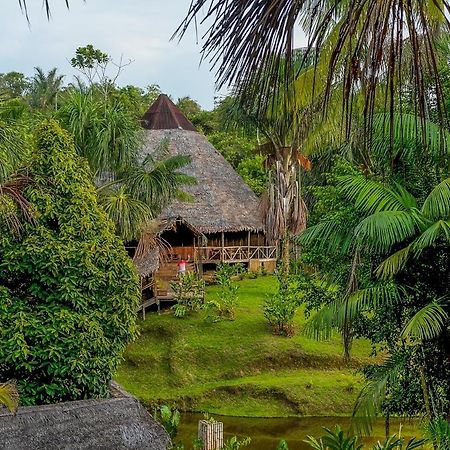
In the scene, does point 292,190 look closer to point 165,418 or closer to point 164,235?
point 164,235

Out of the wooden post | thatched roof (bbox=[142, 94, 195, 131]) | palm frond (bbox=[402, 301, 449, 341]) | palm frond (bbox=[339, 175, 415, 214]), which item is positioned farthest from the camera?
thatched roof (bbox=[142, 94, 195, 131])

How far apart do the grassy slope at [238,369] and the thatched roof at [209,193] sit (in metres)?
4.60

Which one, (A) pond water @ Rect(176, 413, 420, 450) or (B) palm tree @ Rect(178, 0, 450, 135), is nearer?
(B) palm tree @ Rect(178, 0, 450, 135)

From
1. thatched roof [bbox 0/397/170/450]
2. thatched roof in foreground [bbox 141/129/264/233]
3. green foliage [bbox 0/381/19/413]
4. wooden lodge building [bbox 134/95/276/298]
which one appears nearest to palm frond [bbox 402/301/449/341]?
thatched roof [bbox 0/397/170/450]

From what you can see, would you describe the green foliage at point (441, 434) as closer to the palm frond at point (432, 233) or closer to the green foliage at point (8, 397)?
the palm frond at point (432, 233)

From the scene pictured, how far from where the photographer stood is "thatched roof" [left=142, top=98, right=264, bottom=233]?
18.5 metres

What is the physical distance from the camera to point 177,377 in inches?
482

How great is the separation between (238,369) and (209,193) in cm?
791

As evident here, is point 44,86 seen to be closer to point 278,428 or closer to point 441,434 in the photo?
point 278,428

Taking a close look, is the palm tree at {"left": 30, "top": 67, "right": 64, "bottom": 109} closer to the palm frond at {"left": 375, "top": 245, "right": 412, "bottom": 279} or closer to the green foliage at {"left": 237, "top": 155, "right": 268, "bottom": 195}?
the green foliage at {"left": 237, "top": 155, "right": 268, "bottom": 195}

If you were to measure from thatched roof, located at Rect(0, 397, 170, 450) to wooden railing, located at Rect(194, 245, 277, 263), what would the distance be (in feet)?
35.7

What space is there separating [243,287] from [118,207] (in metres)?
6.81

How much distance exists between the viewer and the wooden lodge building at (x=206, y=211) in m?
18.0

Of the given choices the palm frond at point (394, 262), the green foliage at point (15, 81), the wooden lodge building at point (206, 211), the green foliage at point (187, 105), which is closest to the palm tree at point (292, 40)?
the palm frond at point (394, 262)
